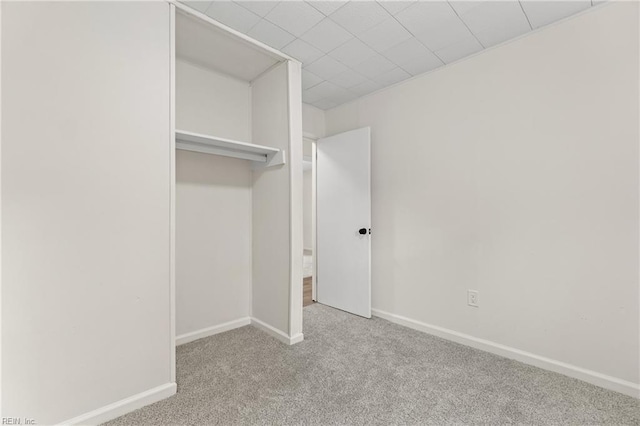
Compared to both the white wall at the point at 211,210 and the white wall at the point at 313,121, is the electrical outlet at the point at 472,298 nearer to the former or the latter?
the white wall at the point at 211,210

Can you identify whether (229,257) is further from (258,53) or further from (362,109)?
(362,109)

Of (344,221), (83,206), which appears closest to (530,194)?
(344,221)

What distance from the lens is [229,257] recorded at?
2.80m

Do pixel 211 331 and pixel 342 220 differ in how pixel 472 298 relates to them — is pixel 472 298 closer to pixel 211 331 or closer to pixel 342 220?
pixel 342 220

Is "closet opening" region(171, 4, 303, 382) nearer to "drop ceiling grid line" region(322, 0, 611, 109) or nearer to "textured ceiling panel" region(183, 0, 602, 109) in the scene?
"textured ceiling panel" region(183, 0, 602, 109)

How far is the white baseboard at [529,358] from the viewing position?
1.81 metres

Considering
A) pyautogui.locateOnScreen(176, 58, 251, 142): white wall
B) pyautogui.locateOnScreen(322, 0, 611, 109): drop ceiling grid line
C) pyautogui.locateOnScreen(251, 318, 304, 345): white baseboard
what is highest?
pyautogui.locateOnScreen(322, 0, 611, 109): drop ceiling grid line

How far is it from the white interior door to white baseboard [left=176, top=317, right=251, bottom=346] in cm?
111

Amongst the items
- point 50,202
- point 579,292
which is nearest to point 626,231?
point 579,292

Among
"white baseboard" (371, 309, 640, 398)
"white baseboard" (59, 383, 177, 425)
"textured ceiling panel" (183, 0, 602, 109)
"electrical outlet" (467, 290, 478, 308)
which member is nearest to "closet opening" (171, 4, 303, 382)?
"textured ceiling panel" (183, 0, 602, 109)

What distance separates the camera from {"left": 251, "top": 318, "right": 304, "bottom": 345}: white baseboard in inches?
97.2

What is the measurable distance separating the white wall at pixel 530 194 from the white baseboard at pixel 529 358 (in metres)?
0.04

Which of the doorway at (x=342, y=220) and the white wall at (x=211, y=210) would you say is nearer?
the white wall at (x=211, y=210)

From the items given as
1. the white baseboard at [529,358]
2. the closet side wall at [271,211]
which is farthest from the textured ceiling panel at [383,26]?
the white baseboard at [529,358]
